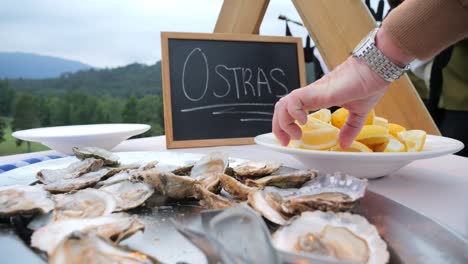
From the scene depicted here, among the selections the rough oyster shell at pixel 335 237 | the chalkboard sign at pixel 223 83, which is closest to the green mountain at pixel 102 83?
the chalkboard sign at pixel 223 83

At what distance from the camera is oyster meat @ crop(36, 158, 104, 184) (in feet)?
1.77

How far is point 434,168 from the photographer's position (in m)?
0.77

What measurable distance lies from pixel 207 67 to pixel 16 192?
30.4 inches

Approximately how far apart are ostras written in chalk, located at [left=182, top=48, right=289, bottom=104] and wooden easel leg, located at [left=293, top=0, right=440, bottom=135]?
0.22m

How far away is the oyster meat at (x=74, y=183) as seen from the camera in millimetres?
483

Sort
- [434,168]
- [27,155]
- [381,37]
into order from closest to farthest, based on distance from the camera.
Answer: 1. [381,37]
2. [434,168]
3. [27,155]

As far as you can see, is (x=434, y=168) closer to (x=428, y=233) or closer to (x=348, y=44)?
(x=428, y=233)

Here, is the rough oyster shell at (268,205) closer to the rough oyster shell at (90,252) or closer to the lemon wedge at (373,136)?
the rough oyster shell at (90,252)

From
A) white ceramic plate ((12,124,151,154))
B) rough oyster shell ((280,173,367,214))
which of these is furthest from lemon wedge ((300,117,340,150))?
white ceramic plate ((12,124,151,154))

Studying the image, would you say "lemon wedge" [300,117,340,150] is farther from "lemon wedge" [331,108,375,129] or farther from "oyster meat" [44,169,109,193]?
"oyster meat" [44,169,109,193]

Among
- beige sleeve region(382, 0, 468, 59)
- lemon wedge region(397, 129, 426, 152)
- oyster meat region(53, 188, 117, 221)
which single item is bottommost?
oyster meat region(53, 188, 117, 221)

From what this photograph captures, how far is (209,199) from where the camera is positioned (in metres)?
0.44

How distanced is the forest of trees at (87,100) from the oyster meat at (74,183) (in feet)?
1.86

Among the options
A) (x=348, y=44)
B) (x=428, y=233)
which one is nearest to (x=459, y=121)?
(x=348, y=44)
